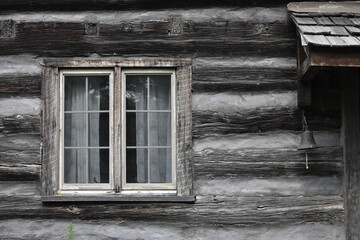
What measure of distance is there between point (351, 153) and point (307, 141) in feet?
1.78

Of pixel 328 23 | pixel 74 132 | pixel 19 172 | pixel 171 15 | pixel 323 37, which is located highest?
pixel 171 15

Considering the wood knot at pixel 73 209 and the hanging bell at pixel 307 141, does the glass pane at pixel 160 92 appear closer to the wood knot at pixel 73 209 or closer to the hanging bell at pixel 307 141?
the wood knot at pixel 73 209

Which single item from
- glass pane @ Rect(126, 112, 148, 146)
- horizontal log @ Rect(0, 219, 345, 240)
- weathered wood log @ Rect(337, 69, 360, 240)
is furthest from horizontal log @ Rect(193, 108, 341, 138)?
horizontal log @ Rect(0, 219, 345, 240)

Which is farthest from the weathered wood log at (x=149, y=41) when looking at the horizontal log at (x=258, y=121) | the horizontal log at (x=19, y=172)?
the horizontal log at (x=19, y=172)

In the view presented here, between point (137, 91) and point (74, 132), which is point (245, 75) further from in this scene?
point (74, 132)

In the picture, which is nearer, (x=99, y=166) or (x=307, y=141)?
(x=307, y=141)

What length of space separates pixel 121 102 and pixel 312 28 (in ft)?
7.04

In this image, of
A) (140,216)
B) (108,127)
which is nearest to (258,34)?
(108,127)

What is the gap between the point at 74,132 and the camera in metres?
6.51

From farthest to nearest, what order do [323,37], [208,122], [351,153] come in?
[208,122], [351,153], [323,37]

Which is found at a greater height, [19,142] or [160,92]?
[160,92]

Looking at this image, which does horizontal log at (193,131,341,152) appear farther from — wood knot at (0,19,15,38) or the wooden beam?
wood knot at (0,19,15,38)

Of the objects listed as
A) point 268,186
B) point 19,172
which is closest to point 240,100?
point 268,186

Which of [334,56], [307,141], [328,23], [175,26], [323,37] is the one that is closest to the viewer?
[334,56]
